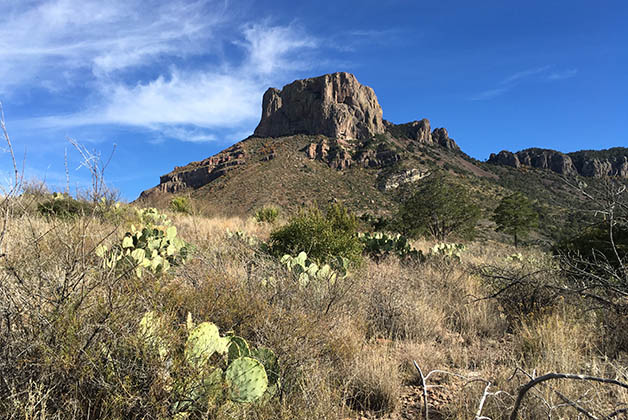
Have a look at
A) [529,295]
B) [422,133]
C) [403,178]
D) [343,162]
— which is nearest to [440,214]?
[529,295]

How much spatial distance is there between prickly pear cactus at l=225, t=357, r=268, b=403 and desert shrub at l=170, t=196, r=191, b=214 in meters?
11.4

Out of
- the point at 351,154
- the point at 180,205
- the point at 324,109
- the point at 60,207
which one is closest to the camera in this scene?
the point at 60,207

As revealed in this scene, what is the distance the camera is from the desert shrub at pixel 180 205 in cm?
1259

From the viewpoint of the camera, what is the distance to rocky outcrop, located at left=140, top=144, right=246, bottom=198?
6544cm

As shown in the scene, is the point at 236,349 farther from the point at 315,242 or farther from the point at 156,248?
the point at 315,242

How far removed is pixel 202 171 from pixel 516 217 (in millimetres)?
58857

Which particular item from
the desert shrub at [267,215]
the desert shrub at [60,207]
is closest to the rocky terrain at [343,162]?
the desert shrub at [267,215]

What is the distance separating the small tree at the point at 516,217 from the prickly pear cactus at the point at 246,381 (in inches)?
1232

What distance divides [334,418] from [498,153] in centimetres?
10943

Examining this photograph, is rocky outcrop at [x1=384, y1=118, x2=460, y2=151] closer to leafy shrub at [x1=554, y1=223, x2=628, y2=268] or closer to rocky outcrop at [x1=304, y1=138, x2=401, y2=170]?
rocky outcrop at [x1=304, y1=138, x2=401, y2=170]

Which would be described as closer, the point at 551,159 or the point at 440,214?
the point at 440,214

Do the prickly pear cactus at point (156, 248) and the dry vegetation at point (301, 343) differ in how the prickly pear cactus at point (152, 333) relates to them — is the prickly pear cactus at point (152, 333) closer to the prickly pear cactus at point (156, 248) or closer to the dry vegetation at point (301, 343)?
the dry vegetation at point (301, 343)

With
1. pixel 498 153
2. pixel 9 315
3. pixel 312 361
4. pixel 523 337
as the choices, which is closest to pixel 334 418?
pixel 312 361

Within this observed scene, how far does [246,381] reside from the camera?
182cm
